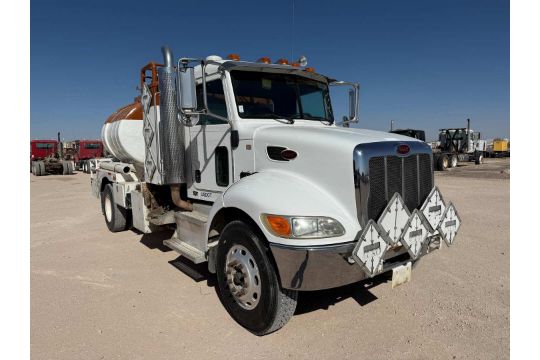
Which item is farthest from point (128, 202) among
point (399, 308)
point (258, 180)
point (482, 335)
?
point (482, 335)

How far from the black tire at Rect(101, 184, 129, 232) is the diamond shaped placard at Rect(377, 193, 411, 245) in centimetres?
550

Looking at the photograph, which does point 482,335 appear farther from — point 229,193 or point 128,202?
point 128,202

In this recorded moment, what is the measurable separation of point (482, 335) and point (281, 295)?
186cm

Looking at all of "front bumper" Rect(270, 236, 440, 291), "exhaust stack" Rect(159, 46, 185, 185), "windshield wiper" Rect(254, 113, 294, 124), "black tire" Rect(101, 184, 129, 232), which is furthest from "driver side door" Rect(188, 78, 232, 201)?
"black tire" Rect(101, 184, 129, 232)

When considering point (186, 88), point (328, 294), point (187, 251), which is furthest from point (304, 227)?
point (187, 251)

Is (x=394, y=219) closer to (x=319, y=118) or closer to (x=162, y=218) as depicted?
(x=319, y=118)

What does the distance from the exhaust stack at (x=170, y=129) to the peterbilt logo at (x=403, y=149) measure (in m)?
2.71

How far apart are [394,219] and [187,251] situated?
244cm

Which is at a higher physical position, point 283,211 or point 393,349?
point 283,211

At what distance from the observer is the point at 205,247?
3912 mm

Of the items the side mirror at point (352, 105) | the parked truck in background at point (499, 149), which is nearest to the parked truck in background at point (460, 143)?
the parked truck in background at point (499, 149)

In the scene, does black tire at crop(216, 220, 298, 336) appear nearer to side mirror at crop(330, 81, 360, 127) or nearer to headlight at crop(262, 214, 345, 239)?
headlight at crop(262, 214, 345, 239)

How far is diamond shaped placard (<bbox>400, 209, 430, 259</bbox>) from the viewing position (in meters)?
3.02

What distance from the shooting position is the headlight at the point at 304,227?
2771mm
